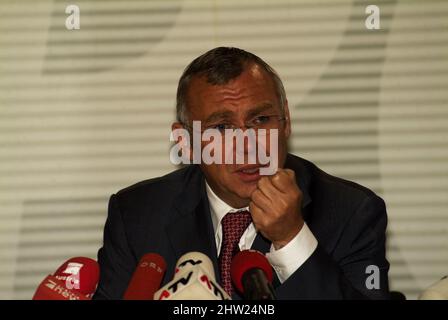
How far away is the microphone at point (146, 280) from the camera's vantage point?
2486 mm

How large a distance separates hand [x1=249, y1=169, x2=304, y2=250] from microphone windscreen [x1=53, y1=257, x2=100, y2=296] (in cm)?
63

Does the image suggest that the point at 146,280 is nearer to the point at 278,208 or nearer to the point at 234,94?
the point at 278,208

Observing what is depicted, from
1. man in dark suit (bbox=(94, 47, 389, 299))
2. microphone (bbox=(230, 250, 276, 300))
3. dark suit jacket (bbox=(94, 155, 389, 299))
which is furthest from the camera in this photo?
dark suit jacket (bbox=(94, 155, 389, 299))

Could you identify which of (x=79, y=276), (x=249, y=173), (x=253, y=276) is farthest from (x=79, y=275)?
(x=249, y=173)

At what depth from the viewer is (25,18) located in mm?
4750

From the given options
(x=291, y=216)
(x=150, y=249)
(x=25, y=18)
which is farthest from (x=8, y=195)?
(x=291, y=216)

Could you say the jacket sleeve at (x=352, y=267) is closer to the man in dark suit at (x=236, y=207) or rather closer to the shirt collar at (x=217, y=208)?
the man in dark suit at (x=236, y=207)

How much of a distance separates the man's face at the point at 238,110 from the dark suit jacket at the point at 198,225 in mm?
232

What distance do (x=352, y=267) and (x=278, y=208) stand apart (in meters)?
0.51

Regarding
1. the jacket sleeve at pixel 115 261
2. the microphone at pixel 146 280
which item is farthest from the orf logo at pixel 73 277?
the jacket sleeve at pixel 115 261

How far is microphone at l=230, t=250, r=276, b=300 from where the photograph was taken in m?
2.16

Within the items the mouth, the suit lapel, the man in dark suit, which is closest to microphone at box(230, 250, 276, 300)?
the man in dark suit

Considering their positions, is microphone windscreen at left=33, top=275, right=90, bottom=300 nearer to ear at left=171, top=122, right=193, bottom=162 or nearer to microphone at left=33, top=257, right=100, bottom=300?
microphone at left=33, top=257, right=100, bottom=300

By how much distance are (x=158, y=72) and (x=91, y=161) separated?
0.67m
